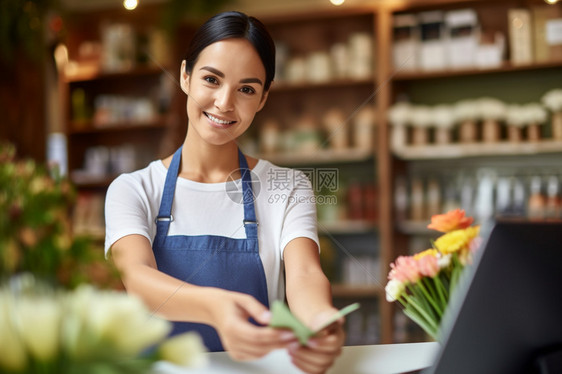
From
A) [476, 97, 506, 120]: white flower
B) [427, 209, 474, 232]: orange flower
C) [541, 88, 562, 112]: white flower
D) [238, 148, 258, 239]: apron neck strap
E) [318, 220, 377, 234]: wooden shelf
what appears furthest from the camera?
[318, 220, 377, 234]: wooden shelf

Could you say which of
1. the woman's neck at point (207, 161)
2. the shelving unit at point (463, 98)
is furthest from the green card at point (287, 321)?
the shelving unit at point (463, 98)

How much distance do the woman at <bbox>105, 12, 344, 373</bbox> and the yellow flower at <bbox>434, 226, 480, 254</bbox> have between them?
29 centimetres

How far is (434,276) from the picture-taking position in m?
0.87

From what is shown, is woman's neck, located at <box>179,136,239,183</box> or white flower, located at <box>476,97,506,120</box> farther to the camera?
white flower, located at <box>476,97,506,120</box>

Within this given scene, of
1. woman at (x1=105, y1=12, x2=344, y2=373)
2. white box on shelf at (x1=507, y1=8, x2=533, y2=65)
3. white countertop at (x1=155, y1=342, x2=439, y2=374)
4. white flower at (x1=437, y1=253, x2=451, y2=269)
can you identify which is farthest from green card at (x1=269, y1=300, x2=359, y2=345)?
white box on shelf at (x1=507, y1=8, x2=533, y2=65)

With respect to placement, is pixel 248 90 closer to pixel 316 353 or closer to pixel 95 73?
pixel 316 353

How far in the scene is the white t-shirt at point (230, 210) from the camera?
4.23ft

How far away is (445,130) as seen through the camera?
10.6 feet

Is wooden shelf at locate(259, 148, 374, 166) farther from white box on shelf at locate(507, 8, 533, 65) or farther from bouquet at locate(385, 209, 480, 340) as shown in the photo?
bouquet at locate(385, 209, 480, 340)

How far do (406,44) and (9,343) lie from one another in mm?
3153

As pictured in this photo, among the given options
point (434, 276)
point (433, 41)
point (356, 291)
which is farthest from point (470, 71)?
point (434, 276)

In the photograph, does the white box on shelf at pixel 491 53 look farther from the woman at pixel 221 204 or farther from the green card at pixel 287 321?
the green card at pixel 287 321

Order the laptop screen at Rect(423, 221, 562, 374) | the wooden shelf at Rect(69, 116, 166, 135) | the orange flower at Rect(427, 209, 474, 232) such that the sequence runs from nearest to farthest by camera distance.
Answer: the laptop screen at Rect(423, 221, 562, 374) → the orange flower at Rect(427, 209, 474, 232) → the wooden shelf at Rect(69, 116, 166, 135)

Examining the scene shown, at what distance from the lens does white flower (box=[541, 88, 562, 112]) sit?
303cm
